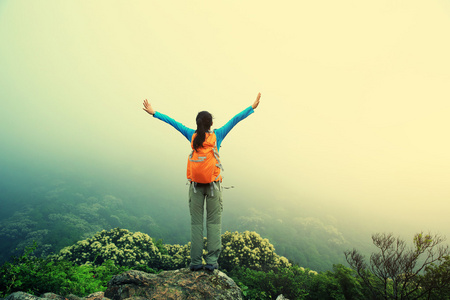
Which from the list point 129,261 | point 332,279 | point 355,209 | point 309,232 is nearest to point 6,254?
point 129,261

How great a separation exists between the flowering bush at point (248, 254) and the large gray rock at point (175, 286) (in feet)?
59.0

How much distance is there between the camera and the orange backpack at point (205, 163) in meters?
4.19

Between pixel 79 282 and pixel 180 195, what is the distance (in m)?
143

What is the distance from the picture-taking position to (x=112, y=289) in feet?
14.5

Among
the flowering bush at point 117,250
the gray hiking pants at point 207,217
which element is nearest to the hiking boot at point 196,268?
the gray hiking pants at point 207,217

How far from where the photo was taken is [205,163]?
4219 millimetres

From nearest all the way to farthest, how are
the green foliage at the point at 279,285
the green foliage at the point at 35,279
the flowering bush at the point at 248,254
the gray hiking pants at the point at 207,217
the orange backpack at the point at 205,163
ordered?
the orange backpack at the point at 205,163, the gray hiking pants at the point at 207,217, the green foliage at the point at 35,279, the green foliage at the point at 279,285, the flowering bush at the point at 248,254

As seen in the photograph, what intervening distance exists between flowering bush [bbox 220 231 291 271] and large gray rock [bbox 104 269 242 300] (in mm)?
17977

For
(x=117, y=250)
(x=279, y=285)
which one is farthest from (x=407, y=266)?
(x=117, y=250)

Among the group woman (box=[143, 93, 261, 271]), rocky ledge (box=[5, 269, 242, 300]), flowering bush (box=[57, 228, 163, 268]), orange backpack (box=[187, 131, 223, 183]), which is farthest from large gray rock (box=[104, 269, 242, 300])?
flowering bush (box=[57, 228, 163, 268])

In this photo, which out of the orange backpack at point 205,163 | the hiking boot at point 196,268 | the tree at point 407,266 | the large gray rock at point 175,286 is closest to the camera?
the large gray rock at point 175,286

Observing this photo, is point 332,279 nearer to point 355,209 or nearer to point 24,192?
point 24,192

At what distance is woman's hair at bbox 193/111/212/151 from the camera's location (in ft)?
13.8

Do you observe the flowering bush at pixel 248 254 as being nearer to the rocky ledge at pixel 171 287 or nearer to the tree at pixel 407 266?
the tree at pixel 407 266
